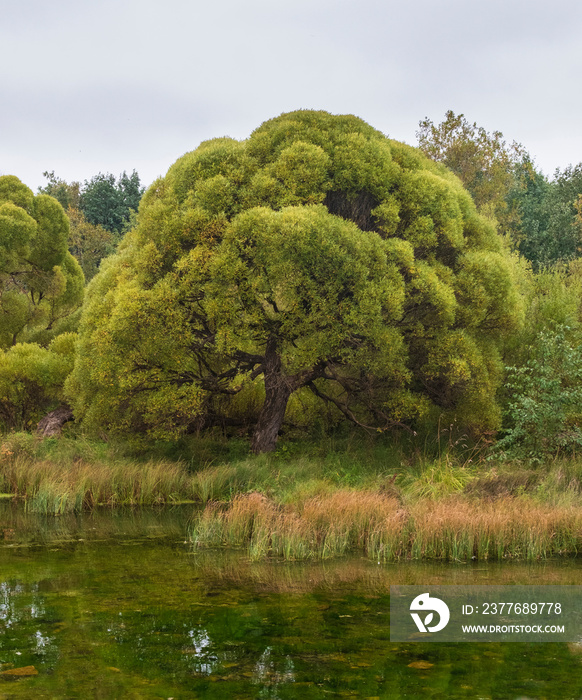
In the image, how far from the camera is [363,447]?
17.8 metres

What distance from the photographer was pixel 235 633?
675 cm

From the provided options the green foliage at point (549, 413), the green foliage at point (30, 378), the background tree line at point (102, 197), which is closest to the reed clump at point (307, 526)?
the green foliage at point (549, 413)

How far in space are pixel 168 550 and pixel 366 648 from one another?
4.79 meters

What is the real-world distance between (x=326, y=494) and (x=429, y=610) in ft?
16.1

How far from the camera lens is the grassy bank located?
1025 cm

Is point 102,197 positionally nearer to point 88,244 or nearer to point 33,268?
point 88,244

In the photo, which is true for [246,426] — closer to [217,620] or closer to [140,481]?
[140,481]

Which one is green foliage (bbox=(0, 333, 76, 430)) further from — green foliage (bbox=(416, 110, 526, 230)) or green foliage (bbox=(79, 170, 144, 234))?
green foliage (bbox=(79, 170, 144, 234))

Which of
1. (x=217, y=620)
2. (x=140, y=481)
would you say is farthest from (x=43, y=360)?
(x=217, y=620)

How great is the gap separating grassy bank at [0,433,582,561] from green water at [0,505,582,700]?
1.83ft

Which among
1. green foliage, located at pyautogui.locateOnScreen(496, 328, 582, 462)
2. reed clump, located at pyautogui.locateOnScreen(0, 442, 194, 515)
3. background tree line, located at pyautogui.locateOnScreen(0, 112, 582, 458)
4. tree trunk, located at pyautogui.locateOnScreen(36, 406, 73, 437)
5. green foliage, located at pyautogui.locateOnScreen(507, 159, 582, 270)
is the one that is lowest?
reed clump, located at pyautogui.locateOnScreen(0, 442, 194, 515)

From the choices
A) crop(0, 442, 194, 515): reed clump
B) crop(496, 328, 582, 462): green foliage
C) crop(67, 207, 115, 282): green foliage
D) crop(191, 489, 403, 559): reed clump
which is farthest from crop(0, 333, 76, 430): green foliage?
crop(67, 207, 115, 282): green foliage

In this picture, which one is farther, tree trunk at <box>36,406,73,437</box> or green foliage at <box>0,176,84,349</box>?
green foliage at <box>0,176,84,349</box>

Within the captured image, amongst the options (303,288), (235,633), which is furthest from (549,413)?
(235,633)
